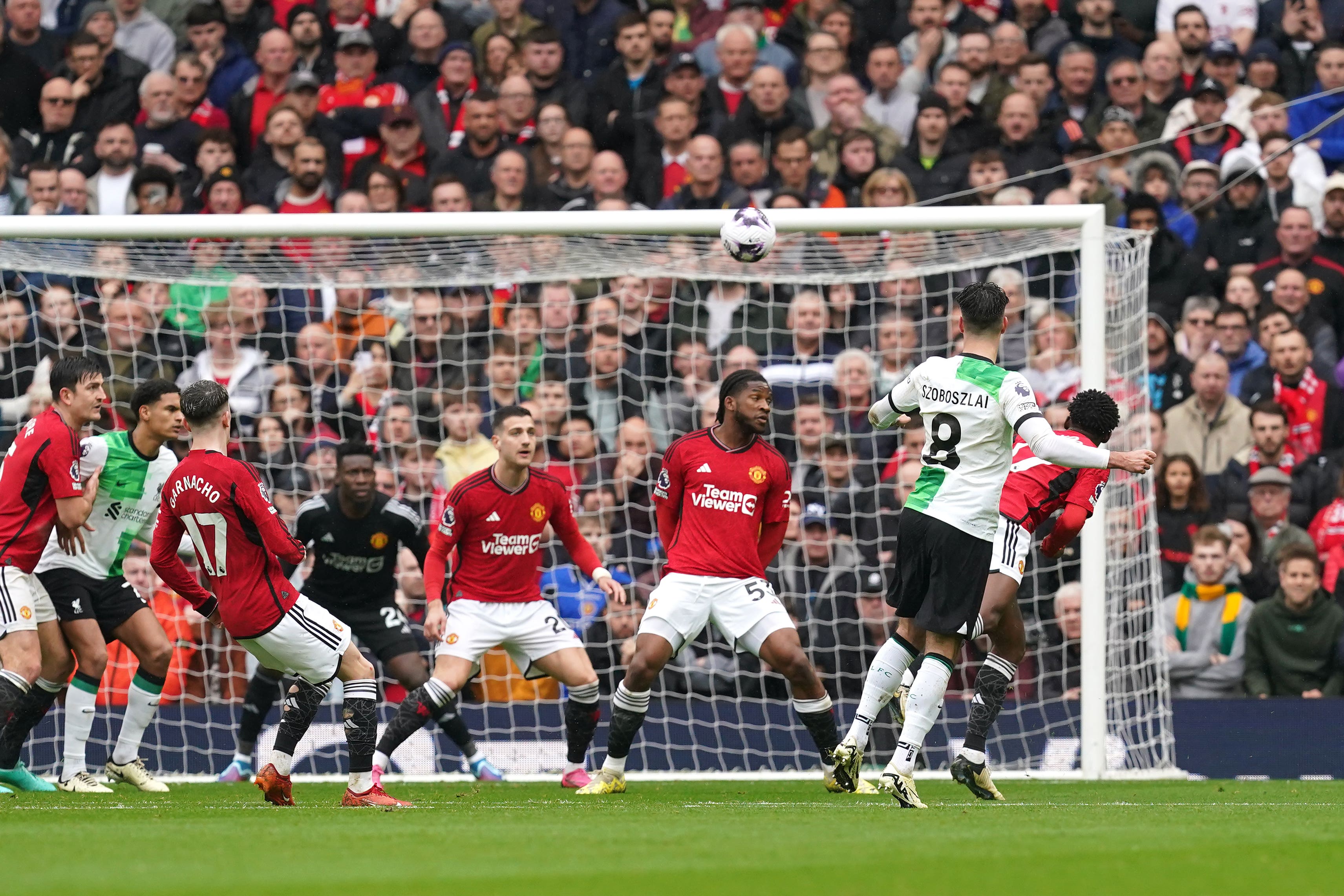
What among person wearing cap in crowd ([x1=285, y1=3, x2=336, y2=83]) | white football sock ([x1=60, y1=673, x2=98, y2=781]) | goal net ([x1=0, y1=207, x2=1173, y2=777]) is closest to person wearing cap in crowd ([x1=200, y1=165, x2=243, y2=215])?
goal net ([x1=0, y1=207, x2=1173, y2=777])

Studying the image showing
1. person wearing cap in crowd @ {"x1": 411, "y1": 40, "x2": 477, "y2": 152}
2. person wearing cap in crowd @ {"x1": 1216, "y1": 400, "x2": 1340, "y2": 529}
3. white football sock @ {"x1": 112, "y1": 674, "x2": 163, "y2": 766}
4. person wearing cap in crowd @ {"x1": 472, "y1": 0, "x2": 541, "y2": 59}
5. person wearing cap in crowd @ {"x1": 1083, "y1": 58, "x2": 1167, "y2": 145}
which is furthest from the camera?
person wearing cap in crowd @ {"x1": 472, "y1": 0, "x2": 541, "y2": 59}

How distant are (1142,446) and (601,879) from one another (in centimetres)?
760

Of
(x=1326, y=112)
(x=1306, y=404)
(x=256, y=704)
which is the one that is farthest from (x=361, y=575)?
(x=1326, y=112)

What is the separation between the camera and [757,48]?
15.4m

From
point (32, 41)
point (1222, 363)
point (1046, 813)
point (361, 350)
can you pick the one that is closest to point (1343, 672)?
point (1222, 363)

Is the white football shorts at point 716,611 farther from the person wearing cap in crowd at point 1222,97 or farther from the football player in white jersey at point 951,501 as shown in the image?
the person wearing cap in crowd at point 1222,97

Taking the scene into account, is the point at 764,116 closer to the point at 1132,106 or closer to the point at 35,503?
the point at 1132,106

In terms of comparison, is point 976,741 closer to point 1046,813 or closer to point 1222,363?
point 1046,813

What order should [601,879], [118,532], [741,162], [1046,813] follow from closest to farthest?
[601,879]
[1046,813]
[118,532]
[741,162]

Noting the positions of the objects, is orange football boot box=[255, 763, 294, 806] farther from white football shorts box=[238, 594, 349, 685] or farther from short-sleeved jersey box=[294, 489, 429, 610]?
short-sleeved jersey box=[294, 489, 429, 610]

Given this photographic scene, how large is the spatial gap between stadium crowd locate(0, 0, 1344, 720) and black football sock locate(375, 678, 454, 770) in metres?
2.45

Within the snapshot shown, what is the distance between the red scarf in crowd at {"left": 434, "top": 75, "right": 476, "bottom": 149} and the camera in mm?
15266

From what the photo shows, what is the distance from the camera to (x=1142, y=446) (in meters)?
11.7

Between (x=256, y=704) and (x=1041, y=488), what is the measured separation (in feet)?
17.1
